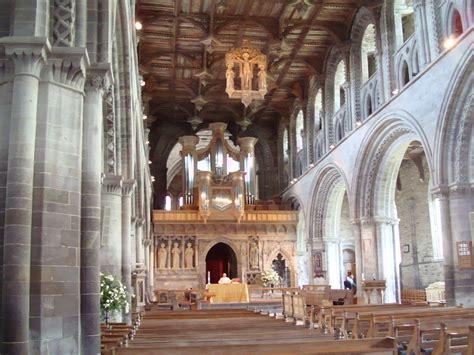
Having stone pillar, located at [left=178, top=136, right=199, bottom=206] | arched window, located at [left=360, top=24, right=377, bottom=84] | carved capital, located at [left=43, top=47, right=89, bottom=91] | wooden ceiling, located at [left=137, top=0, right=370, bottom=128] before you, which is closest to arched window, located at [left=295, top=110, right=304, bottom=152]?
wooden ceiling, located at [left=137, top=0, right=370, bottom=128]

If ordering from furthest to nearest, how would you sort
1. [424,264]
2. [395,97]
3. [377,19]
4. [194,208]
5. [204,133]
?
[204,133]
[194,208]
[424,264]
[377,19]
[395,97]

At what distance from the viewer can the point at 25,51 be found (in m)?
6.77

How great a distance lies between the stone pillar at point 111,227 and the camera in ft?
40.9

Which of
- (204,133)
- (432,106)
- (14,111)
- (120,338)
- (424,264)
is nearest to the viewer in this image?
(14,111)

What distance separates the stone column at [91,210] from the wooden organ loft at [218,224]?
19304mm

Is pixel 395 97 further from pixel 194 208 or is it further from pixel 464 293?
pixel 194 208

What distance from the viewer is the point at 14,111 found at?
6777 mm

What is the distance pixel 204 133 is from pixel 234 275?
1002 cm

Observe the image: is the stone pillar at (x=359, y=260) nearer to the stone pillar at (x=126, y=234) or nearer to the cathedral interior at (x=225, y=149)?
the cathedral interior at (x=225, y=149)

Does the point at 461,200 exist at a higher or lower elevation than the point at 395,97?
lower

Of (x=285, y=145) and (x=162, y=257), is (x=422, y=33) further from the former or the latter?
(x=162, y=257)

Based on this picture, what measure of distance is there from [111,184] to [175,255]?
594 inches

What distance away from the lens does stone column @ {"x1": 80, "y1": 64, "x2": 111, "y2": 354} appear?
7.37 m

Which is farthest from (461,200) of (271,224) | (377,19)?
(271,224)
